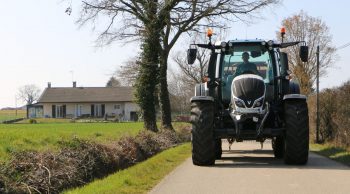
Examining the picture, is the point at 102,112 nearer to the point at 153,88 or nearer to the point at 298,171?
the point at 153,88

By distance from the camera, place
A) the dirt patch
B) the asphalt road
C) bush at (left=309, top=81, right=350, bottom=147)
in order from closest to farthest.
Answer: the asphalt road
the dirt patch
bush at (left=309, top=81, right=350, bottom=147)

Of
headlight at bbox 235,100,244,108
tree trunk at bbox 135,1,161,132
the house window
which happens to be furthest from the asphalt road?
the house window

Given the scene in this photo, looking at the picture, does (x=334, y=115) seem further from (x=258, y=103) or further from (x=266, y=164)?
(x=258, y=103)

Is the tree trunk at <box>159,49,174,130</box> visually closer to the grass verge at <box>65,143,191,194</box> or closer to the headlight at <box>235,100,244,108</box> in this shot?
the grass verge at <box>65,143,191,194</box>

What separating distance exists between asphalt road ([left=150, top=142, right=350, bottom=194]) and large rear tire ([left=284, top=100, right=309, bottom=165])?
11.1 inches

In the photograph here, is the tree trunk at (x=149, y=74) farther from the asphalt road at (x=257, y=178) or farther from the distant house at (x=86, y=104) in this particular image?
the distant house at (x=86, y=104)

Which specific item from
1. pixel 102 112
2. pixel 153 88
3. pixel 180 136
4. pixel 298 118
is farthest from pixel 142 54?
pixel 102 112

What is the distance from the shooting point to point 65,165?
11.3 meters

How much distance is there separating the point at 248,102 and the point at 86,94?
7231 cm

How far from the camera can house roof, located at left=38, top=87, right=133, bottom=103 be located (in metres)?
81.4

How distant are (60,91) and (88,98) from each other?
546 centimetres

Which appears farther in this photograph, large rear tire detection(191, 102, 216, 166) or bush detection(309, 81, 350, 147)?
bush detection(309, 81, 350, 147)

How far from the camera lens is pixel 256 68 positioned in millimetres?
13594

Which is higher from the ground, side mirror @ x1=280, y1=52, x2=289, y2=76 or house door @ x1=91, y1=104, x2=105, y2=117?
side mirror @ x1=280, y1=52, x2=289, y2=76
